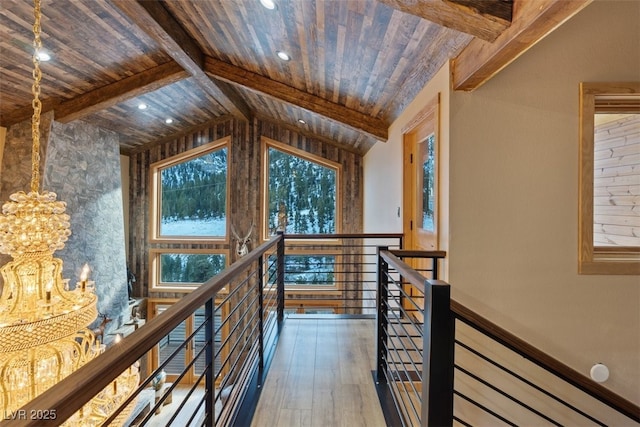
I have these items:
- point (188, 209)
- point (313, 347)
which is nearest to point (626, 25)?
point (313, 347)

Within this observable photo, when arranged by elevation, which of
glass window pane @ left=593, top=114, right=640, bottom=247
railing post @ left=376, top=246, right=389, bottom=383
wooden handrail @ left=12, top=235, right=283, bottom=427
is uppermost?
glass window pane @ left=593, top=114, right=640, bottom=247

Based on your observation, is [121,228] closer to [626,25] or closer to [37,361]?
[37,361]

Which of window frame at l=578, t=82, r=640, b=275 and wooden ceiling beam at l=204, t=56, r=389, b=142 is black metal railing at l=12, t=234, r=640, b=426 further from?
wooden ceiling beam at l=204, t=56, r=389, b=142

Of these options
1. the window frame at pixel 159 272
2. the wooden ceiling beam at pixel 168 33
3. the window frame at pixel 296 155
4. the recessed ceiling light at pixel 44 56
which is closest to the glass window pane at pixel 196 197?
the window frame at pixel 159 272

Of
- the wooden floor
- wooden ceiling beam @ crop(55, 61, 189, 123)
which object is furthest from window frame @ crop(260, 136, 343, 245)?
the wooden floor

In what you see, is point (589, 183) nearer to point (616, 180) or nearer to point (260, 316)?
point (616, 180)

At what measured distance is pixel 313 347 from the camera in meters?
3.06

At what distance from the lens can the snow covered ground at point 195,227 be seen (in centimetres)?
743

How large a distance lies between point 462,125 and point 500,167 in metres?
0.41

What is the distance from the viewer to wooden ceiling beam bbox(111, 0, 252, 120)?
2.95m

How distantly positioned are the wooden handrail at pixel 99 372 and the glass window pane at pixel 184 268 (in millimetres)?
6647

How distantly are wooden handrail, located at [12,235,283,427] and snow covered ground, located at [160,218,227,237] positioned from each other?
6438 mm

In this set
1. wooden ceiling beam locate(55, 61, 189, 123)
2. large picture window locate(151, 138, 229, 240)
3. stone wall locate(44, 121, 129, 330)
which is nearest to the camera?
wooden ceiling beam locate(55, 61, 189, 123)

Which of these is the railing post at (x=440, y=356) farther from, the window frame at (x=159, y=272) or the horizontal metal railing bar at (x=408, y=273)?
the window frame at (x=159, y=272)
